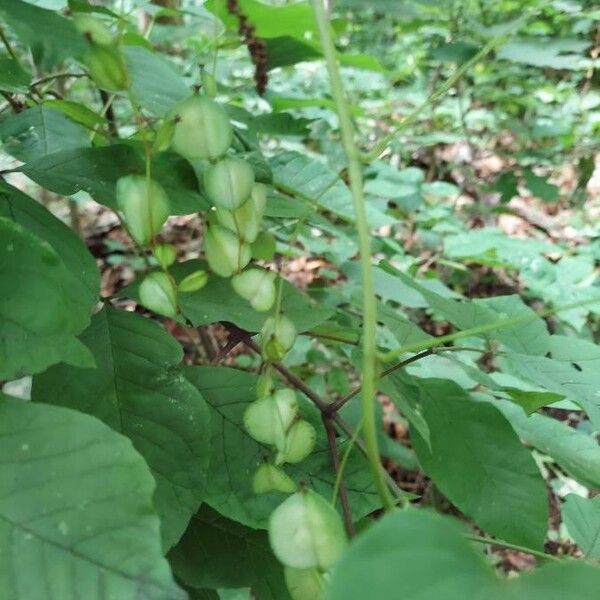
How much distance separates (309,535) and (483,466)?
34 centimetres

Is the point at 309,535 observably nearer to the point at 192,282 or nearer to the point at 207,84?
the point at 192,282

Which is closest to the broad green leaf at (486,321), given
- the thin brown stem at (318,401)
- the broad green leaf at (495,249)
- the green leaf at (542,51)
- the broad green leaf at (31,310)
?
the thin brown stem at (318,401)

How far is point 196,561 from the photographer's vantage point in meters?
0.64

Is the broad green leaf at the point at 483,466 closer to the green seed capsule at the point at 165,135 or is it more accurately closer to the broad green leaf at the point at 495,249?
the green seed capsule at the point at 165,135

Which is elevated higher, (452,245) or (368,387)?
(368,387)

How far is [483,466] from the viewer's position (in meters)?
0.65

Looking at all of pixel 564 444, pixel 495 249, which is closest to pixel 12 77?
pixel 564 444

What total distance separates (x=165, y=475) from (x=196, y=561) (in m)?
0.15

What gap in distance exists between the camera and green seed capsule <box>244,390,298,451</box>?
455 mm

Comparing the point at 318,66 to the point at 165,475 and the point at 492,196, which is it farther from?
the point at 165,475

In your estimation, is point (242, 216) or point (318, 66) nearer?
point (242, 216)

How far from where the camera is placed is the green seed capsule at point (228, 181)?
0.46 meters

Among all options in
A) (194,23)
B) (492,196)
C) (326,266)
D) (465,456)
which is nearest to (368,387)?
(465,456)

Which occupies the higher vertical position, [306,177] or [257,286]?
[257,286]
